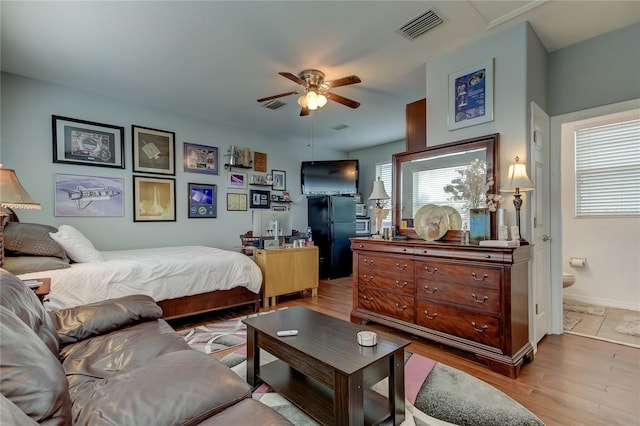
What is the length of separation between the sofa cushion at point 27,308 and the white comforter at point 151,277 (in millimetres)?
1029

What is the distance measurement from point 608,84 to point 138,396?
395 cm

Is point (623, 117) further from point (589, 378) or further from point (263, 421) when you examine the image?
point (263, 421)

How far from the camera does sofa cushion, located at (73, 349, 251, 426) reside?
34.7 inches

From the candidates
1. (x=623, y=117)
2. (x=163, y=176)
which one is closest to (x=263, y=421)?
(x=163, y=176)

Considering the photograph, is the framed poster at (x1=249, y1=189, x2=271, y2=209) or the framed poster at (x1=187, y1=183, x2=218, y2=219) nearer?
the framed poster at (x1=187, y1=183, x2=218, y2=219)

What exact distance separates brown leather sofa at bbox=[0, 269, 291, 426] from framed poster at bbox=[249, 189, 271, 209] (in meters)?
3.88

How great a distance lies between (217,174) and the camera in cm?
496

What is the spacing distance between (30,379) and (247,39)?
275 centimetres

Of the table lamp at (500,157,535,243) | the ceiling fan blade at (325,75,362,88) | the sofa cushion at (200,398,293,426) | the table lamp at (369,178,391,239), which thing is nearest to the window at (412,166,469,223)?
the table lamp at (369,178,391,239)

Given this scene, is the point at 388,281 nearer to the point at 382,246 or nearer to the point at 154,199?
the point at 382,246

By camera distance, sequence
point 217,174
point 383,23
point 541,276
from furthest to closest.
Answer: point 217,174 → point 541,276 → point 383,23

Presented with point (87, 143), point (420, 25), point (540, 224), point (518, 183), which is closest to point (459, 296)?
point (518, 183)

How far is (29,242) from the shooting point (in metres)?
2.46

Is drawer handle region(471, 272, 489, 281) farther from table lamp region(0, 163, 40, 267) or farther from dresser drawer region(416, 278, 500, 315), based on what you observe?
table lamp region(0, 163, 40, 267)
